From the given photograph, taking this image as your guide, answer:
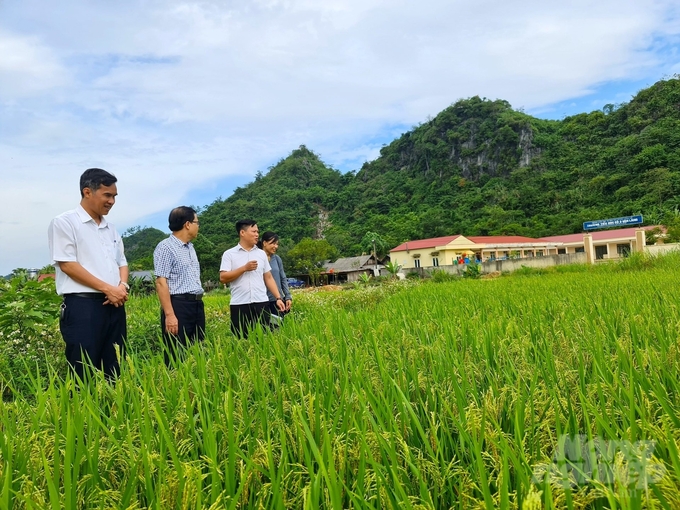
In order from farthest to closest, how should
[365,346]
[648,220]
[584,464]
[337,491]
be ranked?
[648,220], [365,346], [584,464], [337,491]

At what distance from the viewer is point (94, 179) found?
2529mm

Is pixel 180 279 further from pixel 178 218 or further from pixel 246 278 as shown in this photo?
pixel 246 278

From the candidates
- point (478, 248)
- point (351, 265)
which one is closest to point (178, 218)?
point (478, 248)

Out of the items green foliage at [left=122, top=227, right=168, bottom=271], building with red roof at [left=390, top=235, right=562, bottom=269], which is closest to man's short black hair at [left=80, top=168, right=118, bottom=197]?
building with red roof at [left=390, top=235, right=562, bottom=269]

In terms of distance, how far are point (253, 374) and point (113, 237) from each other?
161cm

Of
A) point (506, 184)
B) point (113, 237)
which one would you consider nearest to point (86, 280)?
point (113, 237)

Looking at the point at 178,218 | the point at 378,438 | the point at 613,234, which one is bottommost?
the point at 613,234

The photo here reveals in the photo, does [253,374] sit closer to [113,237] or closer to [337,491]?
[337,491]

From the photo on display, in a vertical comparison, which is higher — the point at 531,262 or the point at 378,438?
the point at 378,438

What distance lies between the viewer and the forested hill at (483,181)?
35.3 metres

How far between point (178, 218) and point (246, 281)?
2.61 ft

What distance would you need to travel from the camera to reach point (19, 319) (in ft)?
11.0

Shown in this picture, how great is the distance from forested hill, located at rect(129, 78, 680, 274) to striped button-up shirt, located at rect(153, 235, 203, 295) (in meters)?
29.9

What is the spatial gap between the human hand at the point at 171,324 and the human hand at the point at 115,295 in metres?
0.38
